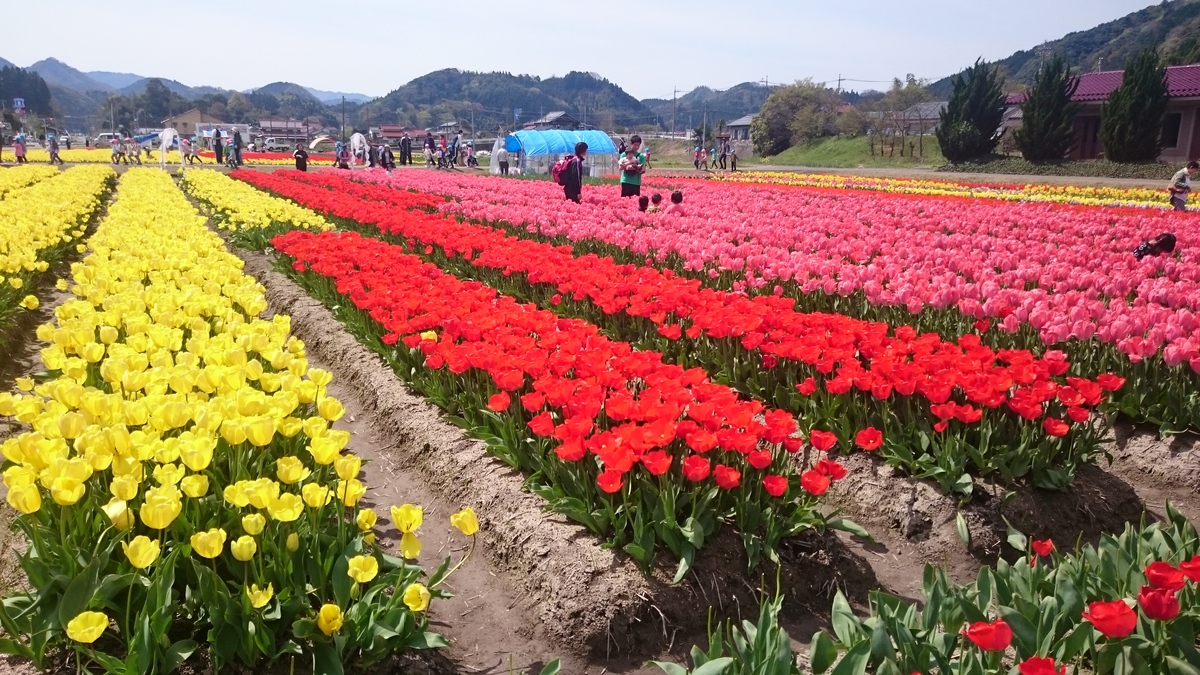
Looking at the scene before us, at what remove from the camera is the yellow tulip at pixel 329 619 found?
2.54 metres

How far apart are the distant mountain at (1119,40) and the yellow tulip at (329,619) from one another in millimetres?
83251

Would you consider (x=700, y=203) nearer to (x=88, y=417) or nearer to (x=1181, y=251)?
(x=1181, y=251)

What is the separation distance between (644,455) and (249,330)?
264 centimetres

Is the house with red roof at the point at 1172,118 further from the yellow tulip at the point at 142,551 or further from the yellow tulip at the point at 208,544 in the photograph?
the yellow tulip at the point at 142,551

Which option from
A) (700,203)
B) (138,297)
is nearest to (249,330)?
(138,297)

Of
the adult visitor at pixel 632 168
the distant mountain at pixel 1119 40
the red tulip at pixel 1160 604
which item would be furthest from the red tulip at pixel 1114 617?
the distant mountain at pixel 1119 40

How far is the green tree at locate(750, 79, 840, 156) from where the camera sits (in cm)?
6250

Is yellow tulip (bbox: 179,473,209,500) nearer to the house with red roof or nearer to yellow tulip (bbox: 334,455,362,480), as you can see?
yellow tulip (bbox: 334,455,362,480)

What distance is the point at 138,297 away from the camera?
5.77 meters

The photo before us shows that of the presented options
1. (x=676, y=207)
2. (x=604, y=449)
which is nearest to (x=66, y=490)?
(x=604, y=449)

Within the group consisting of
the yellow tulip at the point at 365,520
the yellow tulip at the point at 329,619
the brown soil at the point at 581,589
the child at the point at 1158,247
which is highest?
the child at the point at 1158,247

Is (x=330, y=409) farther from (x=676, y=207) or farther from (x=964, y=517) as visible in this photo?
(x=676, y=207)

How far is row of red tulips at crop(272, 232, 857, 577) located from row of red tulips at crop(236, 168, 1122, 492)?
364 mm

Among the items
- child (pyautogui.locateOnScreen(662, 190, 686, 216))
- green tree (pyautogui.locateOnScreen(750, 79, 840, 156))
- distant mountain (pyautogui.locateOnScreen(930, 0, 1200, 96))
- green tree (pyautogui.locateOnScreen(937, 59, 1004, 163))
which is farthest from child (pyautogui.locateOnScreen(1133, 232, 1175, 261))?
distant mountain (pyautogui.locateOnScreen(930, 0, 1200, 96))
